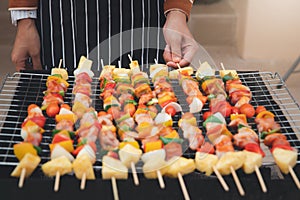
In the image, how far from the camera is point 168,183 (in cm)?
158

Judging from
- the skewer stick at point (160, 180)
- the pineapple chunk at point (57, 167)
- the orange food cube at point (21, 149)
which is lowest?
the skewer stick at point (160, 180)

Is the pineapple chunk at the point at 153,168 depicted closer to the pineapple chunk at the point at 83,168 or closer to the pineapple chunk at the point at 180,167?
the pineapple chunk at the point at 180,167

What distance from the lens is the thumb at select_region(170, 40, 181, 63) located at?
2514mm

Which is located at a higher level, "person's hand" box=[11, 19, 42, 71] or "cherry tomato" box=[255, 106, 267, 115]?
"person's hand" box=[11, 19, 42, 71]

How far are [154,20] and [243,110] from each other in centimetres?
85

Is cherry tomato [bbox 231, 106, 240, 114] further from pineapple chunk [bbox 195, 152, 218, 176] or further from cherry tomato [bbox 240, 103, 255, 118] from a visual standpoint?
pineapple chunk [bbox 195, 152, 218, 176]

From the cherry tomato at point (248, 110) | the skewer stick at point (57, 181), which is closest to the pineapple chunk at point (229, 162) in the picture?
the cherry tomato at point (248, 110)

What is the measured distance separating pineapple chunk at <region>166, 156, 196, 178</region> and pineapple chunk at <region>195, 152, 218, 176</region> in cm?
2

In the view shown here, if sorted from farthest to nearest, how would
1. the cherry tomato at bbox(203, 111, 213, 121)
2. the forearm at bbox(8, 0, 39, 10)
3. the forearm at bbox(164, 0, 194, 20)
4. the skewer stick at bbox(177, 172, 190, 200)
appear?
the forearm at bbox(164, 0, 194, 20)
the forearm at bbox(8, 0, 39, 10)
the cherry tomato at bbox(203, 111, 213, 121)
the skewer stick at bbox(177, 172, 190, 200)

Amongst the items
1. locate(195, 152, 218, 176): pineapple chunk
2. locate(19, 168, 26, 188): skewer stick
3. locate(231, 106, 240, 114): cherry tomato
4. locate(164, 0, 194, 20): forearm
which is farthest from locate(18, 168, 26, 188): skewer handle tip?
locate(164, 0, 194, 20): forearm

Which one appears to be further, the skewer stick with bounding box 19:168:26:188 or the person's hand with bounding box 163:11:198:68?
the person's hand with bounding box 163:11:198:68

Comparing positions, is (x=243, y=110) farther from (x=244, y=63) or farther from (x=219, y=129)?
(x=244, y=63)

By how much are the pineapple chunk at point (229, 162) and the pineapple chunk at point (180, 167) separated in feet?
0.29

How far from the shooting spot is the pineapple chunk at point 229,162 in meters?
1.62
